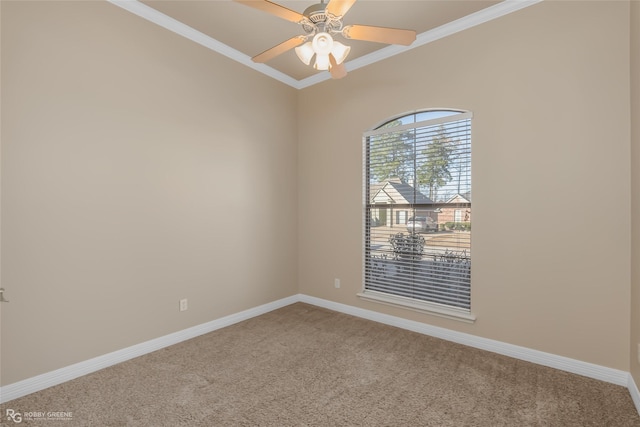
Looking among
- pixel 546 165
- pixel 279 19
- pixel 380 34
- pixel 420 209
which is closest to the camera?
pixel 380 34

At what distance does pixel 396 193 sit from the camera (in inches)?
130

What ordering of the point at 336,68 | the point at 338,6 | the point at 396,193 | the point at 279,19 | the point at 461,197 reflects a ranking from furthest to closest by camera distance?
the point at 396,193, the point at 461,197, the point at 279,19, the point at 336,68, the point at 338,6

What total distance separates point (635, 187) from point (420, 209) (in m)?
1.53

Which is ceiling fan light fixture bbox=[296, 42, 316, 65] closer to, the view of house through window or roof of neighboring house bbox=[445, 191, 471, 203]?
the view of house through window

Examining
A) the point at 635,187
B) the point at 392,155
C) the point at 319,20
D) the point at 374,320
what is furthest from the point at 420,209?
the point at 319,20

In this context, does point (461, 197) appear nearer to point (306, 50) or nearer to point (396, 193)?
point (396, 193)

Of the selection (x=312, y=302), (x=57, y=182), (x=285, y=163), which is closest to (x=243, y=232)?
(x=285, y=163)

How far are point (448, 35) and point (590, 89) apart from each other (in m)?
1.25

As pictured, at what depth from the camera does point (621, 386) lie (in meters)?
2.13

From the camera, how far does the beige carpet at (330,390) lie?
72.3 inches

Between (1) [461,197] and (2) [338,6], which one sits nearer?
(2) [338,6]

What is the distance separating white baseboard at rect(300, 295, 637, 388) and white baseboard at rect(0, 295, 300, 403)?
1.35 m

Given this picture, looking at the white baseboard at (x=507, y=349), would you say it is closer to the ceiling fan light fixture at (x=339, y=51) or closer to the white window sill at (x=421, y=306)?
the white window sill at (x=421, y=306)

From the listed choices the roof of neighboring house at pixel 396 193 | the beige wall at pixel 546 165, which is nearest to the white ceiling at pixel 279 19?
the beige wall at pixel 546 165
